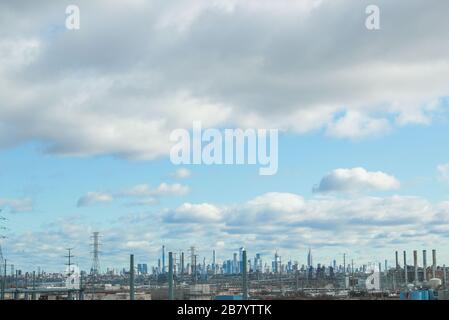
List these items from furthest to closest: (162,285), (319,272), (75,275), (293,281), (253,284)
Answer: (319,272), (293,281), (75,275), (253,284), (162,285)

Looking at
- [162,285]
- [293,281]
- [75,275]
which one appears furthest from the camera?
[293,281]

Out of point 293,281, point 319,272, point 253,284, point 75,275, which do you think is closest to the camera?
point 253,284
